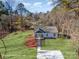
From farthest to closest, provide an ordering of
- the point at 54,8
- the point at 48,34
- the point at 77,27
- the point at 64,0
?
the point at 48,34 → the point at 77,27 → the point at 54,8 → the point at 64,0

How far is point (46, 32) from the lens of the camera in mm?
25547

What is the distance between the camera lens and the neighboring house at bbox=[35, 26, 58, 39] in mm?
23233

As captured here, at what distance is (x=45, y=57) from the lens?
1211 centimetres

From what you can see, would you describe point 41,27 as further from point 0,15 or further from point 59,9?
point 59,9

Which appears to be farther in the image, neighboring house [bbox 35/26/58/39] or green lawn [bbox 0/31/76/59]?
neighboring house [bbox 35/26/58/39]

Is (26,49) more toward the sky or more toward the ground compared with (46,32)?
more toward the ground

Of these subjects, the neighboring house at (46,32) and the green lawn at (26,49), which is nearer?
the green lawn at (26,49)

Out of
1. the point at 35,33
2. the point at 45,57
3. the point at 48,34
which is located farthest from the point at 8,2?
the point at 48,34

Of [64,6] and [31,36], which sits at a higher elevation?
[64,6]

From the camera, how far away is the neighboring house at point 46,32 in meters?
23.2

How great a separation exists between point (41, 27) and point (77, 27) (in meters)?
17.5

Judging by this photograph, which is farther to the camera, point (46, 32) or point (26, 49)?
point (46, 32)

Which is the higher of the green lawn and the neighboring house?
the neighboring house

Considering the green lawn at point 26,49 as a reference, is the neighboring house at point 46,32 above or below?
above
